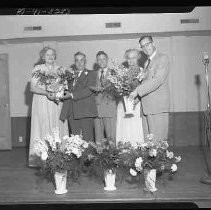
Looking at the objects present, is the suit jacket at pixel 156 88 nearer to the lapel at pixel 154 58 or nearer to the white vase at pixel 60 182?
the lapel at pixel 154 58

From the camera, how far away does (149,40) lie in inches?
150

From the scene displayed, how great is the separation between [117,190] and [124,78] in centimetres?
107

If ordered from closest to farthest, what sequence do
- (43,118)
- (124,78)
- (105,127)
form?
(124,78) → (105,127) → (43,118)

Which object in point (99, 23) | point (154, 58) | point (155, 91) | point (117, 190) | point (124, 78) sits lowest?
point (117, 190)

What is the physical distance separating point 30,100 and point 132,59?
119cm

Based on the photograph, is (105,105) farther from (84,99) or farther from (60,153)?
(60,153)

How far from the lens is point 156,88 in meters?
3.87

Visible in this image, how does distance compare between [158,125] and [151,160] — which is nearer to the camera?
[151,160]

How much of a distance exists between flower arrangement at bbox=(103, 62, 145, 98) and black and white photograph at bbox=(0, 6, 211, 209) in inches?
0.4

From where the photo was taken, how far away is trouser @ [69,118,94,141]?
3924 millimetres

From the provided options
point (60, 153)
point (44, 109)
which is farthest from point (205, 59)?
point (44, 109)

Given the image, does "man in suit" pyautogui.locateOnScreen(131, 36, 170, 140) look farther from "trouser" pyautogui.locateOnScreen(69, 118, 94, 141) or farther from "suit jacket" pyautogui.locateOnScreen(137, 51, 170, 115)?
"trouser" pyautogui.locateOnScreen(69, 118, 94, 141)

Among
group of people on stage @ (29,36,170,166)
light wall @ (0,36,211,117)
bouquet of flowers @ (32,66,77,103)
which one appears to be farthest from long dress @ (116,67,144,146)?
bouquet of flowers @ (32,66,77,103)

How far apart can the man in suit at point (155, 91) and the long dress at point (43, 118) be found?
2.81 feet
